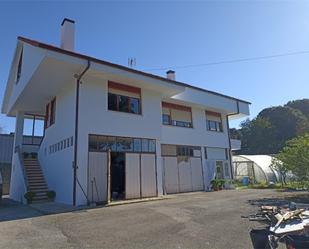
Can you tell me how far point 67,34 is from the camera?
16.0 metres

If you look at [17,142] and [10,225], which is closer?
[10,225]

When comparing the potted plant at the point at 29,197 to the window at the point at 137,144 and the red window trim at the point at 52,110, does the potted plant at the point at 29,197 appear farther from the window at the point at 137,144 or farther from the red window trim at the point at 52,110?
the window at the point at 137,144

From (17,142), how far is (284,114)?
52.4m

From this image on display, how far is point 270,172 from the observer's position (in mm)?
30875

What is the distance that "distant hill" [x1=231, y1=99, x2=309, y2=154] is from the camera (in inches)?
2110

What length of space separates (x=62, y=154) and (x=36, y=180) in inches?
138

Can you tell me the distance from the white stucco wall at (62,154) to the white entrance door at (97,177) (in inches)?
36.7

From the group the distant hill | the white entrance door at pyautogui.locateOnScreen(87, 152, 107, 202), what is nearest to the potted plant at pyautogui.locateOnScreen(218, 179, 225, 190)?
the white entrance door at pyautogui.locateOnScreen(87, 152, 107, 202)

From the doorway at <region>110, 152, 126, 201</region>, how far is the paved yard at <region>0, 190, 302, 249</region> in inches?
182

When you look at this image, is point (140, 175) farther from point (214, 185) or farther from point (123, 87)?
point (214, 185)

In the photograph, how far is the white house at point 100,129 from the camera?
1350 centimetres

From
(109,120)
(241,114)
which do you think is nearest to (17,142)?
(109,120)

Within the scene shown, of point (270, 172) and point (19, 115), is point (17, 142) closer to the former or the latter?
point (19, 115)

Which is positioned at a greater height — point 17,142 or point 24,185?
point 17,142
